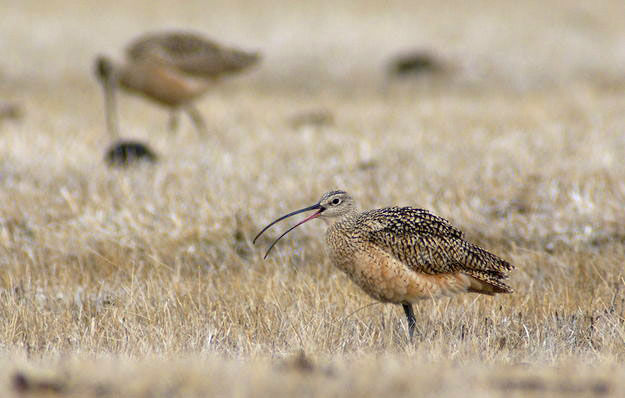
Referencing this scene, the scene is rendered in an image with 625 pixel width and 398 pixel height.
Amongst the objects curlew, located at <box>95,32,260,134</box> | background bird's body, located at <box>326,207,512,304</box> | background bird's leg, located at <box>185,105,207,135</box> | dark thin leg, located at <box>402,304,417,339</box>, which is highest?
curlew, located at <box>95,32,260,134</box>

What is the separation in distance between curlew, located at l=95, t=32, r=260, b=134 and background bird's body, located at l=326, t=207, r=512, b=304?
21.3ft

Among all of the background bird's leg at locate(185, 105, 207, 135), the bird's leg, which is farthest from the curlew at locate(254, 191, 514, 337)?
the bird's leg

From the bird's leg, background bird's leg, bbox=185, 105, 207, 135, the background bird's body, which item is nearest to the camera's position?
the background bird's body

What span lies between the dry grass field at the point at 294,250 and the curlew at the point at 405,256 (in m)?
0.24

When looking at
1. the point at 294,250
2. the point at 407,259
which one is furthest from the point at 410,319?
the point at 294,250

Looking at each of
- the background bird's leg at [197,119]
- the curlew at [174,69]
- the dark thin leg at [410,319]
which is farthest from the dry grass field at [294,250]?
the curlew at [174,69]

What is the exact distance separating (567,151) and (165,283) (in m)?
4.55

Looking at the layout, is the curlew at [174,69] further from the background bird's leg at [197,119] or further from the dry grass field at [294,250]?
the dry grass field at [294,250]

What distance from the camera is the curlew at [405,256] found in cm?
508

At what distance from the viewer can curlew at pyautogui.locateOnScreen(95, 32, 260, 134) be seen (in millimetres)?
11531

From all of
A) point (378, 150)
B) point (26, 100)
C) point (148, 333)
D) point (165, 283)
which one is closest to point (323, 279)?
point (165, 283)

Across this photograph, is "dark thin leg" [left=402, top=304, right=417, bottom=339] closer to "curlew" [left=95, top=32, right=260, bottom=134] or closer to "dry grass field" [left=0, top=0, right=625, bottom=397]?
"dry grass field" [left=0, top=0, right=625, bottom=397]

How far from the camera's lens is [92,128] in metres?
12.0

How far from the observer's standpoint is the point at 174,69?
11633 mm
